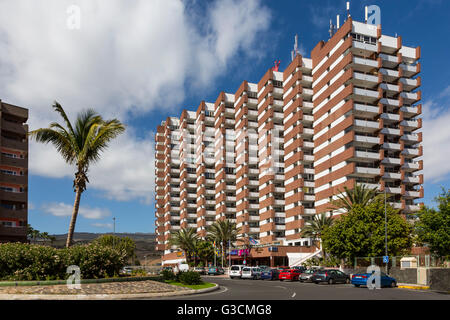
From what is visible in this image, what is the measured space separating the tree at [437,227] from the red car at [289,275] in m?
16.5

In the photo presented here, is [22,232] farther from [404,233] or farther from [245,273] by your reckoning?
[404,233]

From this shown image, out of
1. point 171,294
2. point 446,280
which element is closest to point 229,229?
point 446,280

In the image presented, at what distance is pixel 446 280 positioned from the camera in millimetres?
32438

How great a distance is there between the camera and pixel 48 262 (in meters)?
22.1

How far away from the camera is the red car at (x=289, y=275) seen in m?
49.8

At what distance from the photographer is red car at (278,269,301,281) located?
49.8 m

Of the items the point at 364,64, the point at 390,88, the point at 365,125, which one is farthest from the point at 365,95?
the point at 390,88

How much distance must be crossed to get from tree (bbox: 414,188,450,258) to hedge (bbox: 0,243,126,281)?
24.4 m

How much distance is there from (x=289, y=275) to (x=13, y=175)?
1579 inches

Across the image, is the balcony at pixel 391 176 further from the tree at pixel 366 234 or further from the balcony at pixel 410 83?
the tree at pixel 366 234

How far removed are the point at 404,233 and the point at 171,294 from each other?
129ft

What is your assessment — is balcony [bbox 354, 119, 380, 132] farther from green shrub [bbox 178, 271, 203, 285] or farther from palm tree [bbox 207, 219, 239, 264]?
green shrub [bbox 178, 271, 203, 285]

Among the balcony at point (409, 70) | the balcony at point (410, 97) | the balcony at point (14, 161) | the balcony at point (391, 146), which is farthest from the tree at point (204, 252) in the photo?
the balcony at point (409, 70)

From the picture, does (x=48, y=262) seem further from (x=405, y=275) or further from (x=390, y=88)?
(x=390, y=88)
